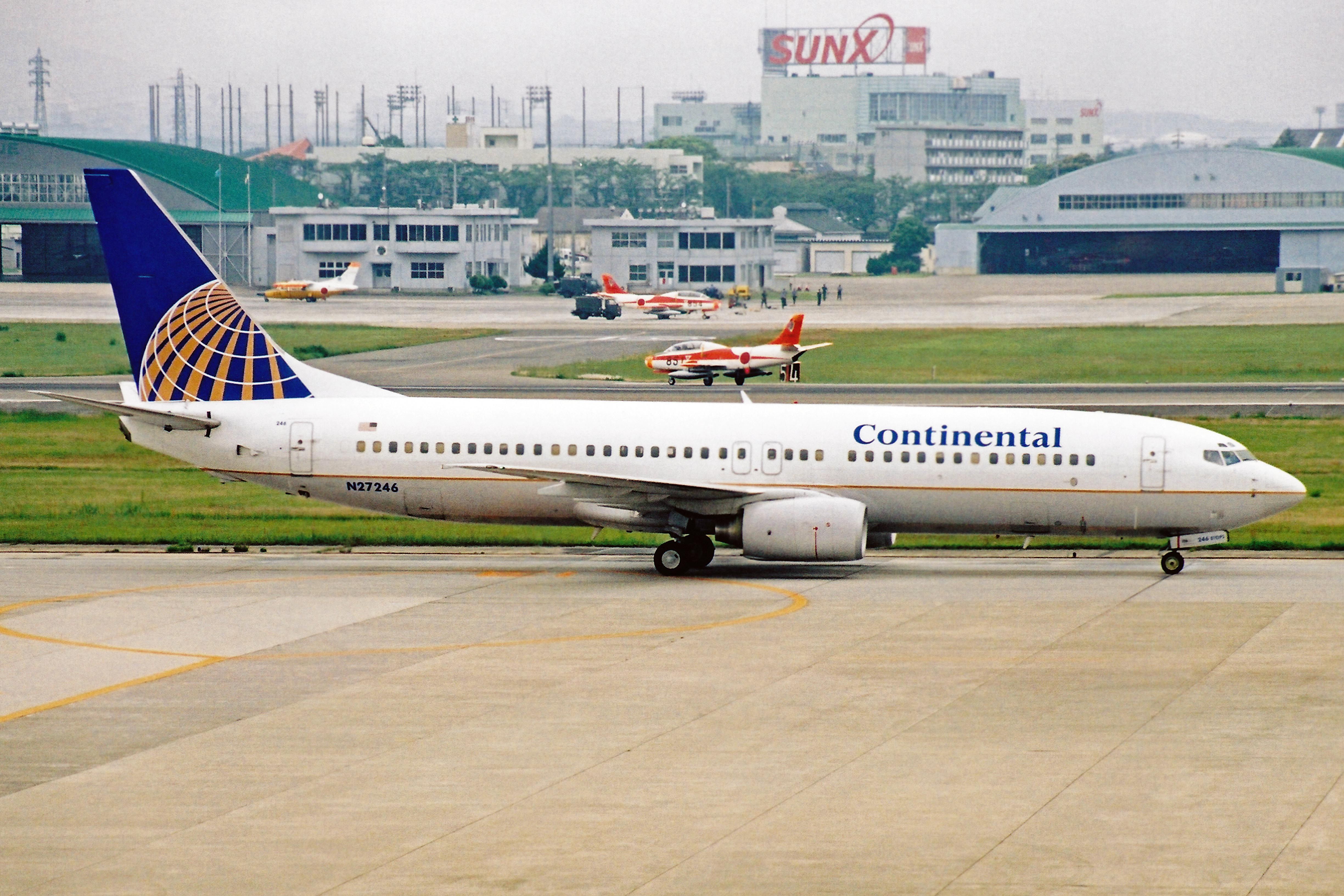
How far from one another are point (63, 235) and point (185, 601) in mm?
125122

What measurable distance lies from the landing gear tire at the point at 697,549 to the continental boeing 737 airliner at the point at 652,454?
0.15 feet

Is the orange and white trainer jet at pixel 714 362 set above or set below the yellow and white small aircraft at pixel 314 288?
below

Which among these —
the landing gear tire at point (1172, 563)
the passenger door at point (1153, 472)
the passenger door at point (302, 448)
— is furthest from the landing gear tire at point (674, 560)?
the landing gear tire at point (1172, 563)

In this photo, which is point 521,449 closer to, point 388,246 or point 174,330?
point 174,330

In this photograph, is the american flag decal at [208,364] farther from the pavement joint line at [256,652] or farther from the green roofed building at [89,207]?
the green roofed building at [89,207]

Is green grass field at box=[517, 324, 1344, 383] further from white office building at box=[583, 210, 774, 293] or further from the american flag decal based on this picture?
white office building at box=[583, 210, 774, 293]

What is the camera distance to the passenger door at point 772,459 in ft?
125

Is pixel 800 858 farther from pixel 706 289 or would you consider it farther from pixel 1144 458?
pixel 706 289

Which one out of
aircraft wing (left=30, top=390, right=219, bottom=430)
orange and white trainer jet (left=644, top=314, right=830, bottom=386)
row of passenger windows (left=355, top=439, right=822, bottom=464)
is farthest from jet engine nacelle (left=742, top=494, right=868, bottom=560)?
orange and white trainer jet (left=644, top=314, right=830, bottom=386)

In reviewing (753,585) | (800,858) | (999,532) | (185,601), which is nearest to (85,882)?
(800,858)

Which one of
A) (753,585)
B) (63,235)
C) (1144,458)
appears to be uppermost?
(63,235)

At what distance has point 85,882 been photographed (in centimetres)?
1753

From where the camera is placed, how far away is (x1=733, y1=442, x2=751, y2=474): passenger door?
38250 mm

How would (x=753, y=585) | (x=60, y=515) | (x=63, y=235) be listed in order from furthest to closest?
(x=63, y=235), (x=60, y=515), (x=753, y=585)
